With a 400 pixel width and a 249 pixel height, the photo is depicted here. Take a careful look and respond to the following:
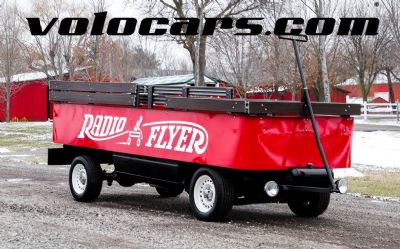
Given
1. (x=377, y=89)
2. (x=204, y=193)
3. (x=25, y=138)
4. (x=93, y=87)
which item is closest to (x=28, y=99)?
(x=25, y=138)

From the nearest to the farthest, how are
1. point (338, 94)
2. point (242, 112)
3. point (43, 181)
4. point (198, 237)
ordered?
point (198, 237)
point (242, 112)
point (43, 181)
point (338, 94)

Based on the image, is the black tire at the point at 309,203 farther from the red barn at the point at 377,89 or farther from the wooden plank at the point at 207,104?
the red barn at the point at 377,89

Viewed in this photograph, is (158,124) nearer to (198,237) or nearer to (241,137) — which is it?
(241,137)

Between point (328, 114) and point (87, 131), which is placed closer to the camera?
point (328, 114)

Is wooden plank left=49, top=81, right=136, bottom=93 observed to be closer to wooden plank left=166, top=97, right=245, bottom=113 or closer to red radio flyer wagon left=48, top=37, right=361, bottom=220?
red radio flyer wagon left=48, top=37, right=361, bottom=220

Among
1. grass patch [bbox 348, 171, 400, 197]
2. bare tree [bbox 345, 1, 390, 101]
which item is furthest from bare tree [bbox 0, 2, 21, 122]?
grass patch [bbox 348, 171, 400, 197]

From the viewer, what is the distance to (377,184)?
616 inches

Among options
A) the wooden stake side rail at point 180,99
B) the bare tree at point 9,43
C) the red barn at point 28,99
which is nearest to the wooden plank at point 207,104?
the wooden stake side rail at point 180,99

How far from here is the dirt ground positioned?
8.38 m

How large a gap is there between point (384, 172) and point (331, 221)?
847cm

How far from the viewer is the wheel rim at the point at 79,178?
40.0 feet

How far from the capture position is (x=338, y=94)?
72.9m

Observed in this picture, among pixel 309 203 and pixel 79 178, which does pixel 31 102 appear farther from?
pixel 309 203

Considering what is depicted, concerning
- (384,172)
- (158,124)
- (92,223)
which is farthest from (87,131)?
(384,172)
